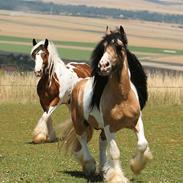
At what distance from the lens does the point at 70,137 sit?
10.7 meters

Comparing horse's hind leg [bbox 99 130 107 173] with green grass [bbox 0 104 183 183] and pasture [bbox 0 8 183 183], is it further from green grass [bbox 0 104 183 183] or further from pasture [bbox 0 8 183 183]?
green grass [bbox 0 104 183 183]

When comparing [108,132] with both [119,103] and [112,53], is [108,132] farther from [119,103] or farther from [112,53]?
[112,53]

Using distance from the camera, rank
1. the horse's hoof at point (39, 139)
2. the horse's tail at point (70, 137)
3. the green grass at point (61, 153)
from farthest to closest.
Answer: the horse's hoof at point (39, 139), the horse's tail at point (70, 137), the green grass at point (61, 153)

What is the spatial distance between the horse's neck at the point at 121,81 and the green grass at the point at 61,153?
1338mm

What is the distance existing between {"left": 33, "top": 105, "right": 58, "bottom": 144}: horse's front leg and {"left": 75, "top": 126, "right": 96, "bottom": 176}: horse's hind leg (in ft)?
16.1

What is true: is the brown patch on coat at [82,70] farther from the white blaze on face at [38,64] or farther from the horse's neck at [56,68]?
the white blaze on face at [38,64]

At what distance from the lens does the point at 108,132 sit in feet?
29.8

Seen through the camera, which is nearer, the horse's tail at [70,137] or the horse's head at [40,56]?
the horse's tail at [70,137]

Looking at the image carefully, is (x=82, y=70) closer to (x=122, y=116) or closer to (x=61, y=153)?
(x=61, y=153)

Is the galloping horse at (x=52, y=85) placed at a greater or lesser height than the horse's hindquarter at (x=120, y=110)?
lesser

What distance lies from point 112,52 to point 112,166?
155 cm

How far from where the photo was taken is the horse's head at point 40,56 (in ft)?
48.7

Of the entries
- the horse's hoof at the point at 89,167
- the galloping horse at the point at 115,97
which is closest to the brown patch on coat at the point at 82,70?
the horse's hoof at the point at 89,167

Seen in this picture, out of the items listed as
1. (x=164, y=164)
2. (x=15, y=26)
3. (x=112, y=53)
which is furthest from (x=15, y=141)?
(x=15, y=26)
